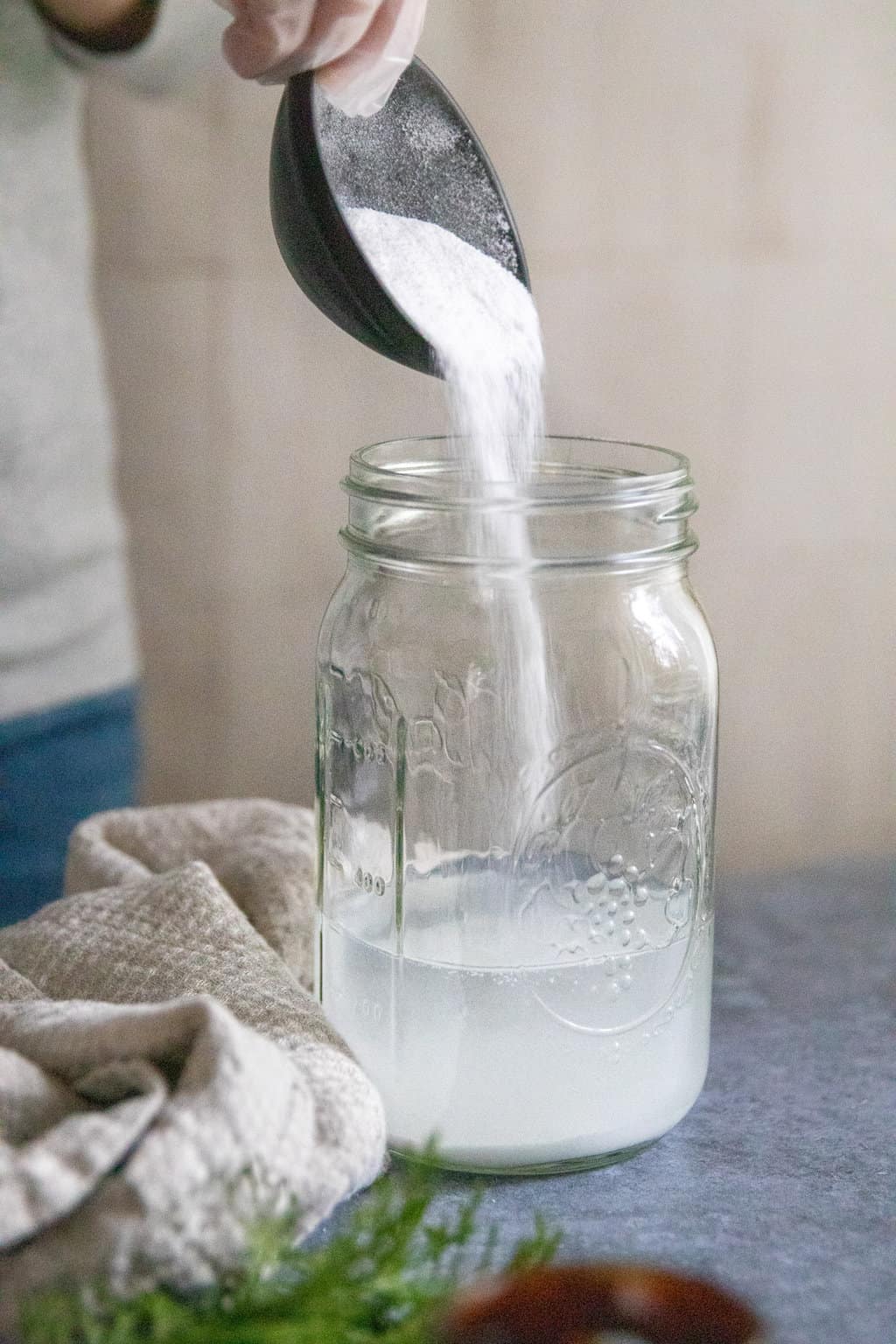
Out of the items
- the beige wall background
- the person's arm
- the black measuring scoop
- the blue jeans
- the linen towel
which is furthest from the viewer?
the beige wall background

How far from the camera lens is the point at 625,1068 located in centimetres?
65

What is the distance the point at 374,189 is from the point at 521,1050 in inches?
14.8


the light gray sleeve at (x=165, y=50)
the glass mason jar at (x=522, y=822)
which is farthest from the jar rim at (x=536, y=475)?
the light gray sleeve at (x=165, y=50)

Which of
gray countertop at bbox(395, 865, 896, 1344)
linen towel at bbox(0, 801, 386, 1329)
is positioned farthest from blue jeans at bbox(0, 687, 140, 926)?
gray countertop at bbox(395, 865, 896, 1344)

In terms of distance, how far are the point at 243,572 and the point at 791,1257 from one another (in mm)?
851

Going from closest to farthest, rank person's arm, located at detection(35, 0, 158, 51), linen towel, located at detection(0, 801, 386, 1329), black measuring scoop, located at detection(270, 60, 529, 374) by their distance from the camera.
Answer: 1. linen towel, located at detection(0, 801, 386, 1329)
2. black measuring scoop, located at detection(270, 60, 529, 374)
3. person's arm, located at detection(35, 0, 158, 51)

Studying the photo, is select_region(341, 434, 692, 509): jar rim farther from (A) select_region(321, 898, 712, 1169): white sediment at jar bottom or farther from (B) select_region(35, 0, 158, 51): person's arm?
(B) select_region(35, 0, 158, 51): person's arm

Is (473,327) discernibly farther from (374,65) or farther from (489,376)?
(374,65)

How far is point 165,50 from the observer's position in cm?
101

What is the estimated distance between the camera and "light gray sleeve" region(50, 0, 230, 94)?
100 centimetres

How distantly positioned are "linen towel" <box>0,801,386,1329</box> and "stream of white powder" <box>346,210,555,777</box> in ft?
0.54

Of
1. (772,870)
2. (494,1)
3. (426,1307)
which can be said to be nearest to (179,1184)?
(426,1307)

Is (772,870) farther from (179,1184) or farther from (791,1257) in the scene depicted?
(179,1184)

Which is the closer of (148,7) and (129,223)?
(148,7)
